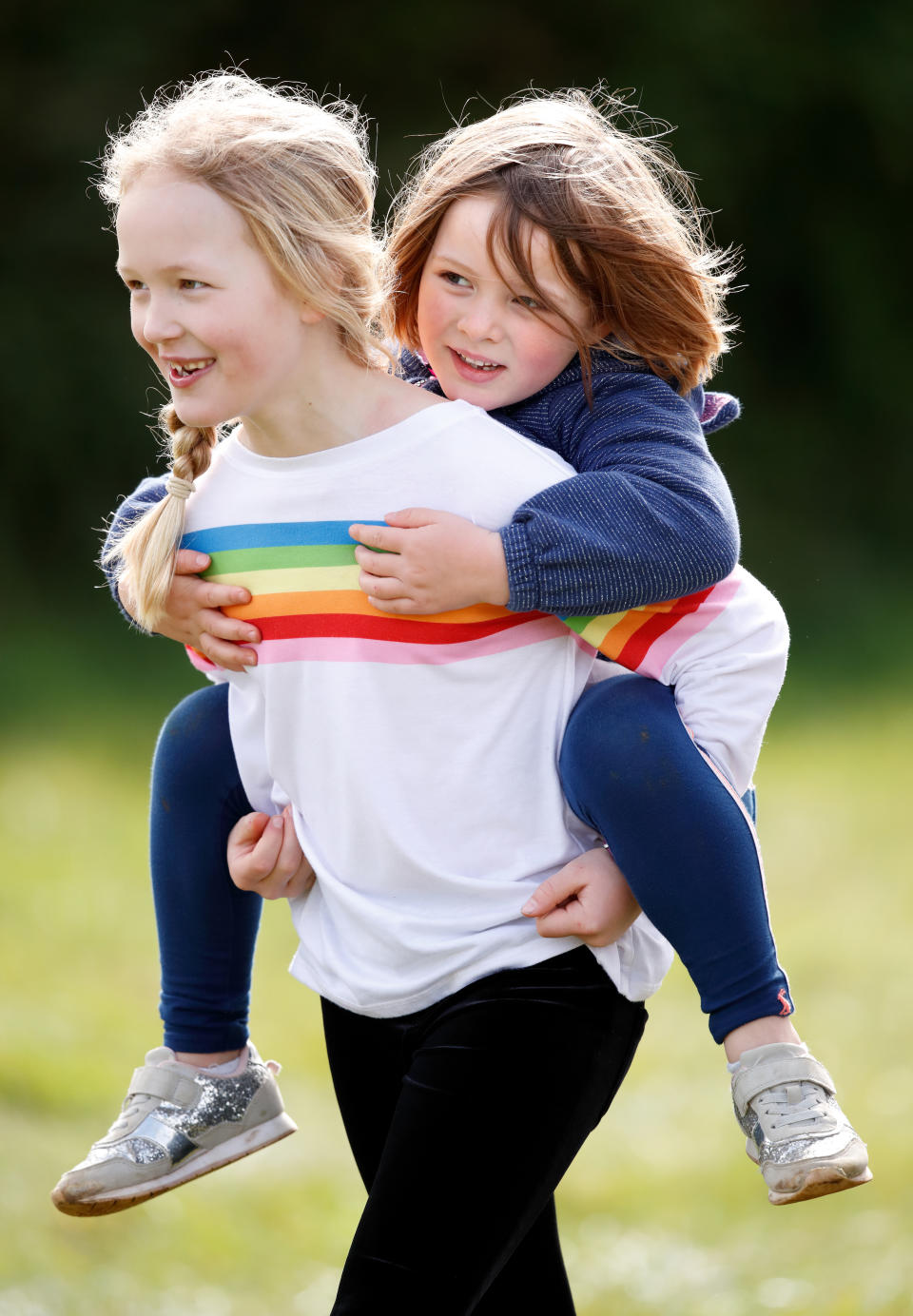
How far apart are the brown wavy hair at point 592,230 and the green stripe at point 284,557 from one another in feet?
0.95

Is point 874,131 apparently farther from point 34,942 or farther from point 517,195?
point 517,195

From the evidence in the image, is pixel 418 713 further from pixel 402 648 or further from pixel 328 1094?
pixel 328 1094

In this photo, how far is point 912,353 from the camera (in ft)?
25.9

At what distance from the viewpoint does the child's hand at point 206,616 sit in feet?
4.91

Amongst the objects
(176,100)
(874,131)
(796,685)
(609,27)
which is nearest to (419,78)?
(609,27)

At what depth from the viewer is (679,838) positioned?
1.40 meters

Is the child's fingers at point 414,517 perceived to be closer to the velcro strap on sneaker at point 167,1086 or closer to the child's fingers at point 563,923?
the child's fingers at point 563,923

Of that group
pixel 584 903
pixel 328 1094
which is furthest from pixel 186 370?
pixel 328 1094

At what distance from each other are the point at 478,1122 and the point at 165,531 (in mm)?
621

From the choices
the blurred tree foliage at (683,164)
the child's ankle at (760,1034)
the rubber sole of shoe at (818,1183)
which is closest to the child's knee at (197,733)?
the child's ankle at (760,1034)

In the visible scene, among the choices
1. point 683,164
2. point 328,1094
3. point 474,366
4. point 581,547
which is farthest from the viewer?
point 683,164

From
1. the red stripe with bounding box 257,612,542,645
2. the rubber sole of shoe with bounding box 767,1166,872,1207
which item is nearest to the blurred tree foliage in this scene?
the red stripe with bounding box 257,612,542,645

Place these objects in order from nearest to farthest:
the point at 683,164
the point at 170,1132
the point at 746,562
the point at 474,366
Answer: the point at 474,366 → the point at 170,1132 → the point at 746,562 → the point at 683,164

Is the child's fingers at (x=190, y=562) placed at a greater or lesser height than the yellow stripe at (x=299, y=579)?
greater
